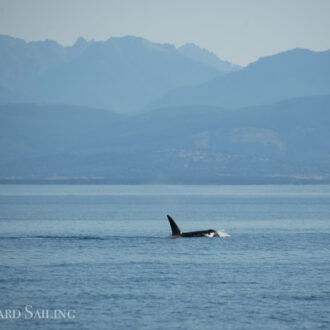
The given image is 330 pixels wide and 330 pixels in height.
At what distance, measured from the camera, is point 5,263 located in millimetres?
61438

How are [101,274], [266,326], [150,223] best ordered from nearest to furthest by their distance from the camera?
[266,326], [101,274], [150,223]

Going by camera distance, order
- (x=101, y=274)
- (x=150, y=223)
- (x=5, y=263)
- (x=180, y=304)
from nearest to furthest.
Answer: (x=180, y=304) → (x=101, y=274) → (x=5, y=263) → (x=150, y=223)

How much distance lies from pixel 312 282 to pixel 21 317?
66.2ft

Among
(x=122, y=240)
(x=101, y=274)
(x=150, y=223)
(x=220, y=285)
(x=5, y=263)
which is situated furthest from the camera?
(x=150, y=223)

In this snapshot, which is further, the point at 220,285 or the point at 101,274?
the point at 101,274

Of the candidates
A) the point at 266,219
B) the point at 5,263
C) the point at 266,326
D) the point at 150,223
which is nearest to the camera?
the point at 266,326

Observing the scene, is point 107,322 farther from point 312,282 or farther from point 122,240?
point 122,240

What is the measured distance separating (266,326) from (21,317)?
496 inches

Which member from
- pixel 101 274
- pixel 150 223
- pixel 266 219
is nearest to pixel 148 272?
pixel 101 274

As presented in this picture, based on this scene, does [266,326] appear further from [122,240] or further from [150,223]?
[150,223]

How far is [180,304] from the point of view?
148ft

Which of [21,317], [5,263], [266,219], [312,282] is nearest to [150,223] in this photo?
[266,219]

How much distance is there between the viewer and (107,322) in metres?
40.8

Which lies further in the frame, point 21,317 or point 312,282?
point 312,282
